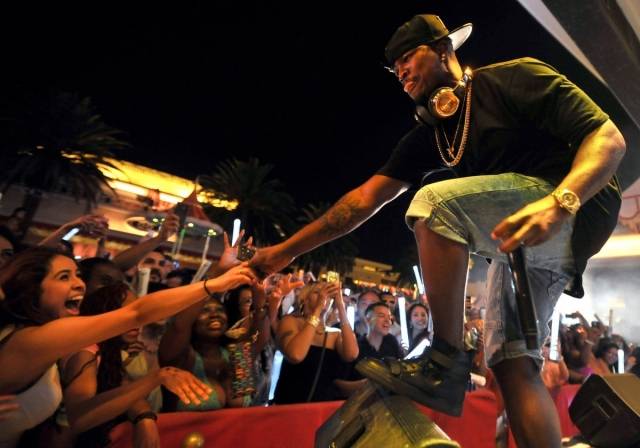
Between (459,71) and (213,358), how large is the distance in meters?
2.80

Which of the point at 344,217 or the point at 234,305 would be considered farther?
the point at 234,305

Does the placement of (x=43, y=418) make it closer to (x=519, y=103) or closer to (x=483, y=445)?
(x=519, y=103)

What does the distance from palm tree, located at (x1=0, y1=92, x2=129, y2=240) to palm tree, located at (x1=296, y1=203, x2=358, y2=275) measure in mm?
14690

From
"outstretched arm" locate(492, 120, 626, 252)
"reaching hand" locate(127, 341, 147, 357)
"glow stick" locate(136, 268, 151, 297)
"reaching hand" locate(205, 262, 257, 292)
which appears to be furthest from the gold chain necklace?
"glow stick" locate(136, 268, 151, 297)

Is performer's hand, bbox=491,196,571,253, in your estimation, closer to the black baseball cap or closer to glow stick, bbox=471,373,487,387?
the black baseball cap

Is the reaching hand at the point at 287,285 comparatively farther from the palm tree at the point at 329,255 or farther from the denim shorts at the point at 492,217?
the palm tree at the point at 329,255

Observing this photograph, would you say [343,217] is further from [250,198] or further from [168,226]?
[250,198]

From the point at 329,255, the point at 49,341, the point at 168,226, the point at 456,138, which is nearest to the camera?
the point at 456,138

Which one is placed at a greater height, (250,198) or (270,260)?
(270,260)

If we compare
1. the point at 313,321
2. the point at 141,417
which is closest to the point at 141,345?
the point at 141,417

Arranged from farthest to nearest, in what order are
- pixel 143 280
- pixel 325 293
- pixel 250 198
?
pixel 250 198 → pixel 143 280 → pixel 325 293

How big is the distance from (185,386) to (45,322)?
842 millimetres

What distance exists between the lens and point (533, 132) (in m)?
1.70

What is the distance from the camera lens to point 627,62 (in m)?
3.80
